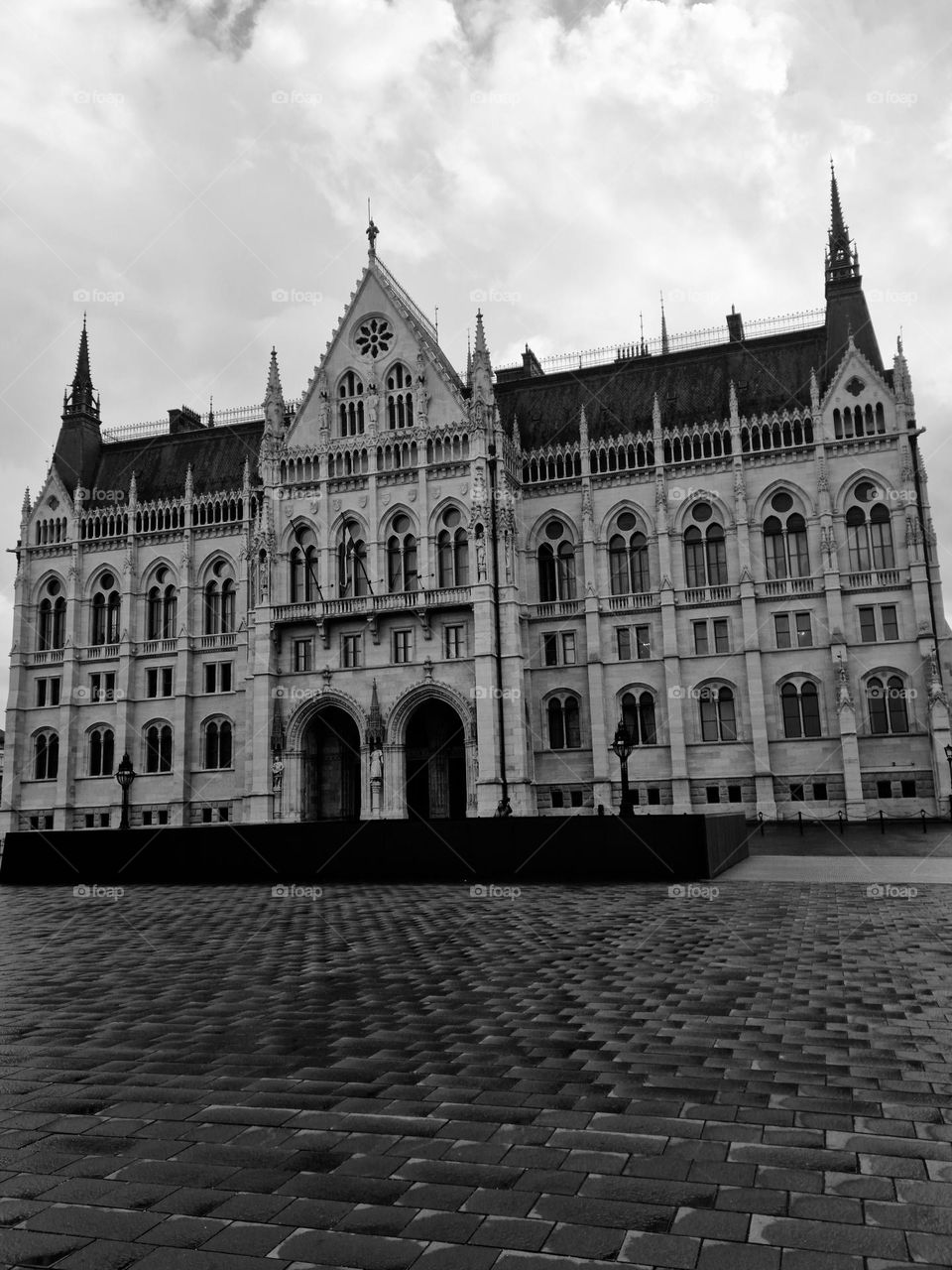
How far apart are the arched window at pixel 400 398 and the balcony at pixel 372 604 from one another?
9.34 metres

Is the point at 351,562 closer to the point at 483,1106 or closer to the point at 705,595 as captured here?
the point at 705,595

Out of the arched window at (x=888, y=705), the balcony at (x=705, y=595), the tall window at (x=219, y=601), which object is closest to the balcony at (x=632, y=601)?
the balcony at (x=705, y=595)

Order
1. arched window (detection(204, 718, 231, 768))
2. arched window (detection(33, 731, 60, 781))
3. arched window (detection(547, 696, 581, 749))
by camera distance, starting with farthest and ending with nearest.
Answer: arched window (detection(33, 731, 60, 781)) → arched window (detection(204, 718, 231, 768)) → arched window (detection(547, 696, 581, 749))

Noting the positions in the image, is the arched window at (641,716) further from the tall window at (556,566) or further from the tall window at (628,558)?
the tall window at (556,566)

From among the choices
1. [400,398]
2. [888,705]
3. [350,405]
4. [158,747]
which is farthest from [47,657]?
[888,705]

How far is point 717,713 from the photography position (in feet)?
153

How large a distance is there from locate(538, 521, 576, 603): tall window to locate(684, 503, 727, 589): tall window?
19.4ft

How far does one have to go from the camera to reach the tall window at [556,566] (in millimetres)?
50219

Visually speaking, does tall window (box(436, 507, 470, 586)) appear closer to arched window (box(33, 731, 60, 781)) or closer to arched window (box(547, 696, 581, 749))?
arched window (box(547, 696, 581, 749))

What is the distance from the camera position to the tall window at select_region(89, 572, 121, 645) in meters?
58.3

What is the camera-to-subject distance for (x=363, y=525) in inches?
1978

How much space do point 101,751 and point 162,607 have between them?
910 centimetres

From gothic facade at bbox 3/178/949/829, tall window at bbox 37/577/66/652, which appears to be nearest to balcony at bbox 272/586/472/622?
gothic facade at bbox 3/178/949/829

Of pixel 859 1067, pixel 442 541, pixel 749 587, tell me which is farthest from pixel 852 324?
pixel 859 1067
